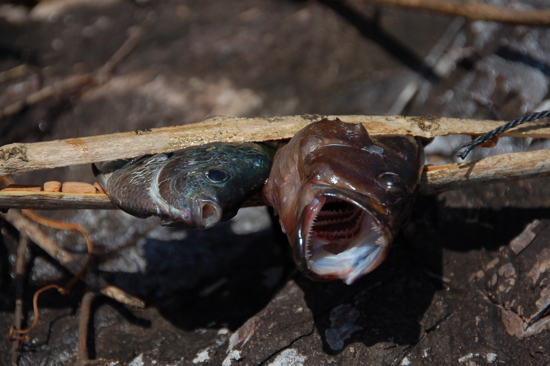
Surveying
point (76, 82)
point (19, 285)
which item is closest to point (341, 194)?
point (19, 285)

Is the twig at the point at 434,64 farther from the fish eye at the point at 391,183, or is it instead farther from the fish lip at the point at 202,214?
the fish lip at the point at 202,214

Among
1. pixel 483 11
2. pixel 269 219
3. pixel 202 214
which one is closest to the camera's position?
pixel 202 214

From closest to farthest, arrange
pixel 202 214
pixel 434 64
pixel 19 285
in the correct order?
pixel 202 214
pixel 19 285
pixel 434 64

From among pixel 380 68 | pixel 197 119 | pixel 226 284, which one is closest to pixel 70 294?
pixel 226 284

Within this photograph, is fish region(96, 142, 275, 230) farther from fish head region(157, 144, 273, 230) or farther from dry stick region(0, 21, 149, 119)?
dry stick region(0, 21, 149, 119)

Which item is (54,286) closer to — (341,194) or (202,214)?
(202,214)

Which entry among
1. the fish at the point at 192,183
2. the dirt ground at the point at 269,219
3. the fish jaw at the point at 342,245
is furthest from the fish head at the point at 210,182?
the dirt ground at the point at 269,219

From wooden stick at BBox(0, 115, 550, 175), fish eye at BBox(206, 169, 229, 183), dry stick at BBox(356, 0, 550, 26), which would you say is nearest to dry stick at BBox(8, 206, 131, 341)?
wooden stick at BBox(0, 115, 550, 175)
